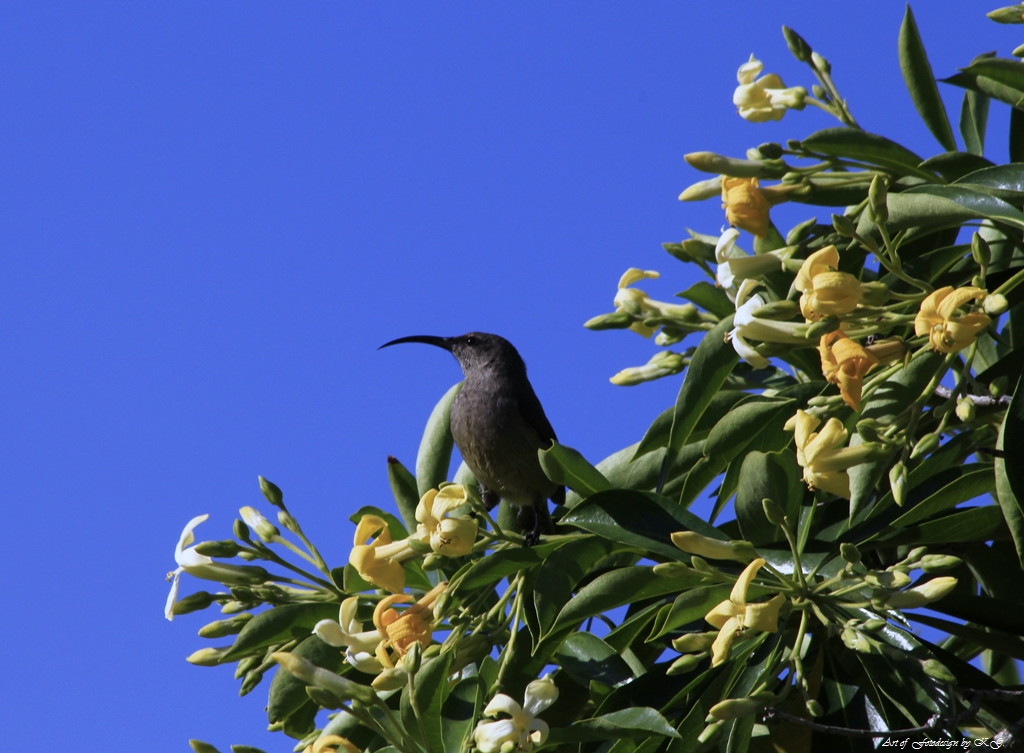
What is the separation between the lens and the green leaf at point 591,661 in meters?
2.65

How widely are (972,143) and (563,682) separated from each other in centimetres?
208

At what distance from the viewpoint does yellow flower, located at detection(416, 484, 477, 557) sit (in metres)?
2.33

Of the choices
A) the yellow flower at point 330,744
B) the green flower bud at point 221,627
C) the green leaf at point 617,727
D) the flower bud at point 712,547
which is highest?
the green flower bud at point 221,627

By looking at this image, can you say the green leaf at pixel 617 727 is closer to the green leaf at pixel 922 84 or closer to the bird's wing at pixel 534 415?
the green leaf at pixel 922 84

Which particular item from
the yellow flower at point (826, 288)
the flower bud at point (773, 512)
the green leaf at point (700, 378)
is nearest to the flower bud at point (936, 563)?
the flower bud at point (773, 512)

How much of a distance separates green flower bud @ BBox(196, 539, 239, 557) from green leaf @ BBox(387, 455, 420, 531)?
3.24ft

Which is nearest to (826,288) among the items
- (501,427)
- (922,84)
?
(922,84)

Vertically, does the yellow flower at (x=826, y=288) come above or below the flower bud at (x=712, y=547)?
above

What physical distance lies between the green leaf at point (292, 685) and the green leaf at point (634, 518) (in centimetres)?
77

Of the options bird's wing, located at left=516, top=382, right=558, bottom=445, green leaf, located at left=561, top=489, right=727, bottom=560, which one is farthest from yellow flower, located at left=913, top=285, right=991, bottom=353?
bird's wing, located at left=516, top=382, right=558, bottom=445

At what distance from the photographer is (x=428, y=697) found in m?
2.24

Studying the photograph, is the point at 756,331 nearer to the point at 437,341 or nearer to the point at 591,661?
the point at 591,661

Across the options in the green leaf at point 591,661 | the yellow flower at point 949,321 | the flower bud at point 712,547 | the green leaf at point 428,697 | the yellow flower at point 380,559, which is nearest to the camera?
the yellow flower at point 949,321

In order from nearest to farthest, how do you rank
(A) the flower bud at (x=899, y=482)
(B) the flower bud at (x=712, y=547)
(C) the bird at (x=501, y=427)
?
(A) the flower bud at (x=899, y=482), (B) the flower bud at (x=712, y=547), (C) the bird at (x=501, y=427)
